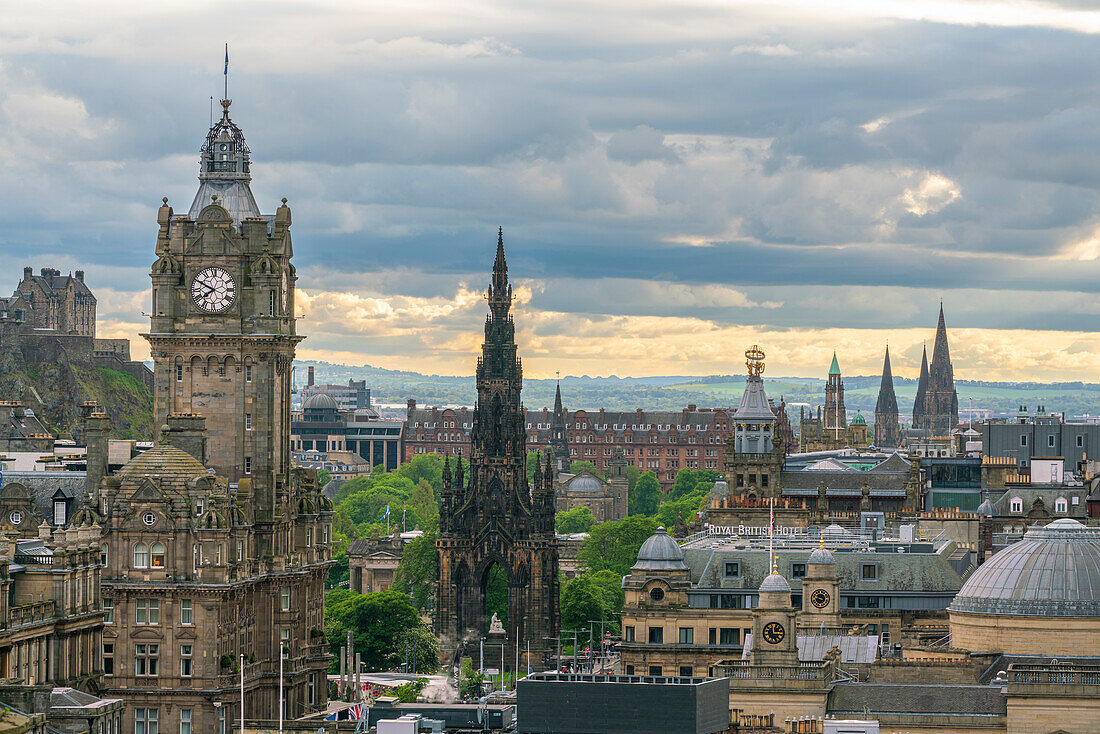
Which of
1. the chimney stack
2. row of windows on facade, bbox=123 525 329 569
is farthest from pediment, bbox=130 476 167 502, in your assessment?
the chimney stack

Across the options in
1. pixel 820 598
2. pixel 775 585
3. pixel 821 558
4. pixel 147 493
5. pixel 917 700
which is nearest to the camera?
pixel 917 700

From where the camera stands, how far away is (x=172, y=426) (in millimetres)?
144625

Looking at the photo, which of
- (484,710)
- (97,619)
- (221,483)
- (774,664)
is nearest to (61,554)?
(97,619)

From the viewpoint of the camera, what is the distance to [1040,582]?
123500mm

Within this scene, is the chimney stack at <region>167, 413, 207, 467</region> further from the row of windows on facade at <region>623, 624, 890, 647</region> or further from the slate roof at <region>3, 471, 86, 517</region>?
the row of windows on facade at <region>623, 624, 890, 647</region>

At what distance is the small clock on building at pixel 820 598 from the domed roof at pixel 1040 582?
18013mm

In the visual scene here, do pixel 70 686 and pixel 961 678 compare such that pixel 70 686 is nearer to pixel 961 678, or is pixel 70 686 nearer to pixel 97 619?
pixel 97 619

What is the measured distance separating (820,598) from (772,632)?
2085 centimetres

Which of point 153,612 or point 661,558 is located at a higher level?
point 661,558

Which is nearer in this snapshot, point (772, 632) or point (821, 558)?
point (772, 632)

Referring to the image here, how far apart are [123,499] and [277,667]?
1564 centimetres

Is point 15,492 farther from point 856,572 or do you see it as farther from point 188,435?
point 856,572

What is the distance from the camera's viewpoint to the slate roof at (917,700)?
110 m

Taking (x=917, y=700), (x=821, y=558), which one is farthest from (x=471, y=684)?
(x=917, y=700)
